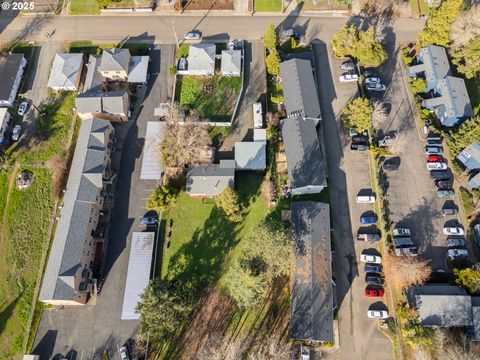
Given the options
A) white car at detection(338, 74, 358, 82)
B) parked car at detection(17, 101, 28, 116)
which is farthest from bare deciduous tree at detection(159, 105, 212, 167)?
parked car at detection(17, 101, 28, 116)

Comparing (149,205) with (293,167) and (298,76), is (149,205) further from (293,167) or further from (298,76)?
(298,76)

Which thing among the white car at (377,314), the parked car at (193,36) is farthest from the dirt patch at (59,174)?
the white car at (377,314)

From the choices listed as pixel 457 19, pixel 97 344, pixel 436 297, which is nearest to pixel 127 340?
pixel 97 344

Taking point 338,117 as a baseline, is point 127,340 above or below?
below

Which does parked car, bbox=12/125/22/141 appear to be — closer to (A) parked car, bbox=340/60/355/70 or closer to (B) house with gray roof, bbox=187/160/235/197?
(B) house with gray roof, bbox=187/160/235/197

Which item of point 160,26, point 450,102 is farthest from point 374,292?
point 160,26

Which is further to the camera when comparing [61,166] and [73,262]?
[61,166]
